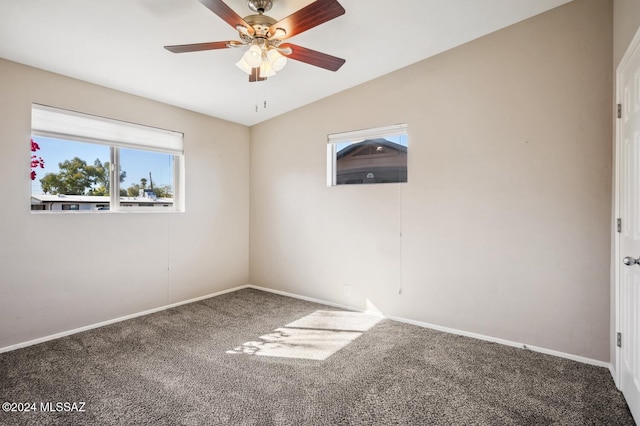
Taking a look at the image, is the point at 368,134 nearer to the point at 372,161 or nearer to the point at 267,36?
the point at 372,161

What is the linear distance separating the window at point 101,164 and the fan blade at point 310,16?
2243mm

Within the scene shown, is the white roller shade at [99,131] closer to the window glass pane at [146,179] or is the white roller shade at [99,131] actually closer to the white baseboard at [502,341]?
the window glass pane at [146,179]

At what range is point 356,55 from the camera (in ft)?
9.96

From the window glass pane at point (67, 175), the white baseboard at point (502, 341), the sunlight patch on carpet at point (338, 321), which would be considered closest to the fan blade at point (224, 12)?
the window glass pane at point (67, 175)

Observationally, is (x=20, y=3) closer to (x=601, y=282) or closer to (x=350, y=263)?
(x=350, y=263)

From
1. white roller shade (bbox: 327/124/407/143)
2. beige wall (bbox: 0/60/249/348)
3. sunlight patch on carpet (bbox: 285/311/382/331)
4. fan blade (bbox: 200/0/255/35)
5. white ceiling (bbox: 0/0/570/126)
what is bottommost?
sunlight patch on carpet (bbox: 285/311/382/331)

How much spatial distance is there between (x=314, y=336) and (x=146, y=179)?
8.27 ft

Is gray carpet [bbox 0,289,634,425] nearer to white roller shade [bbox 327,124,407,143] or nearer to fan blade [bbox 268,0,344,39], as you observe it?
white roller shade [bbox 327,124,407,143]

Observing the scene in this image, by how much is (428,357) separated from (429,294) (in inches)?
30.5

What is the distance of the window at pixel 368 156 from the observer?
11.5 feet

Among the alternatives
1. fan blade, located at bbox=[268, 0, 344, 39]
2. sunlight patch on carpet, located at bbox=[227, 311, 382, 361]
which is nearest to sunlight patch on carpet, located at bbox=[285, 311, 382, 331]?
sunlight patch on carpet, located at bbox=[227, 311, 382, 361]

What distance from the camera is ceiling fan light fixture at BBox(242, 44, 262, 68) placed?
2.10 meters

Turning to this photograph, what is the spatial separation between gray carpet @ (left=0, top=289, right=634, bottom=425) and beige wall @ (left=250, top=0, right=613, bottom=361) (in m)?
0.42

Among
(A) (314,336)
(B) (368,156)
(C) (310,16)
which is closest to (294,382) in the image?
(A) (314,336)
